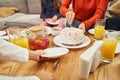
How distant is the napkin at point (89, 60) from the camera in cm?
88

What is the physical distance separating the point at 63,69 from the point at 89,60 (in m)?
0.22

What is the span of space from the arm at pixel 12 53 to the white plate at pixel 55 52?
0.39 ft

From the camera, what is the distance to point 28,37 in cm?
129

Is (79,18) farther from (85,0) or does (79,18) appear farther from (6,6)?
(6,6)

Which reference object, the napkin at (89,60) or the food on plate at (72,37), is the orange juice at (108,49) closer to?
the napkin at (89,60)

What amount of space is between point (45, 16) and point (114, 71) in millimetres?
1846

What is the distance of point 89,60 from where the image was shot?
0.87m

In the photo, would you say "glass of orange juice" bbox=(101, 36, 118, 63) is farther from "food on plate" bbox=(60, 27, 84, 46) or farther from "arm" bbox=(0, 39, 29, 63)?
"arm" bbox=(0, 39, 29, 63)

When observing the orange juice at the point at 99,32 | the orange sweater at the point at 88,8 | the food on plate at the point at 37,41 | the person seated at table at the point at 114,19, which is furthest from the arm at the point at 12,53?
the person seated at table at the point at 114,19

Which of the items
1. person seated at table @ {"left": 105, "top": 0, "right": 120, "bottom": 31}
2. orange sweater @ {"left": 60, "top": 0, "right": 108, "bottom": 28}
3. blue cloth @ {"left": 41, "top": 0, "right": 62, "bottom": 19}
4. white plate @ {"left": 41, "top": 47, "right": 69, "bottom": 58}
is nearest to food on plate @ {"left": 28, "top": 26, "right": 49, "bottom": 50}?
white plate @ {"left": 41, "top": 47, "right": 69, "bottom": 58}

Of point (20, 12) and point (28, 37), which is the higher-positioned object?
point (28, 37)

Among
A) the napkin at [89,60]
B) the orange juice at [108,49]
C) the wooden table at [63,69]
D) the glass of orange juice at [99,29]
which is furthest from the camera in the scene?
the glass of orange juice at [99,29]

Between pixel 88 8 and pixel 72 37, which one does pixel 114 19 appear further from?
pixel 72 37

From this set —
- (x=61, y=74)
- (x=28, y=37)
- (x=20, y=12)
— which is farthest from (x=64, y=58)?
(x=20, y=12)
